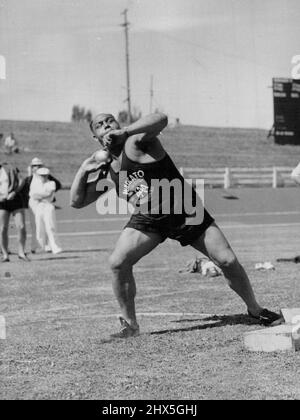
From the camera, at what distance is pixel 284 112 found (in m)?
40.4

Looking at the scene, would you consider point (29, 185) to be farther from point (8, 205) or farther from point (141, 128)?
point (141, 128)

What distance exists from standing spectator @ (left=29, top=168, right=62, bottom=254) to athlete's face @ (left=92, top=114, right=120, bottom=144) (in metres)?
9.78

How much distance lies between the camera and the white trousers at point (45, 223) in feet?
52.3

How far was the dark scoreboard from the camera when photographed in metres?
39.8

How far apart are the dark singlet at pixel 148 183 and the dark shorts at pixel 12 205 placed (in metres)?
8.26

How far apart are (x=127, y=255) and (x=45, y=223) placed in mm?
9849

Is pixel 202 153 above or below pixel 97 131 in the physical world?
below

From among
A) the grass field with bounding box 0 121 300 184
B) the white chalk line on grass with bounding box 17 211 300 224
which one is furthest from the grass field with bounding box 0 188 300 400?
the grass field with bounding box 0 121 300 184

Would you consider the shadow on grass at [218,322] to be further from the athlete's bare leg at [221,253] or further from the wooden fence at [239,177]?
the wooden fence at [239,177]

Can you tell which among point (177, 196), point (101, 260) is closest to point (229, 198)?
point (101, 260)
